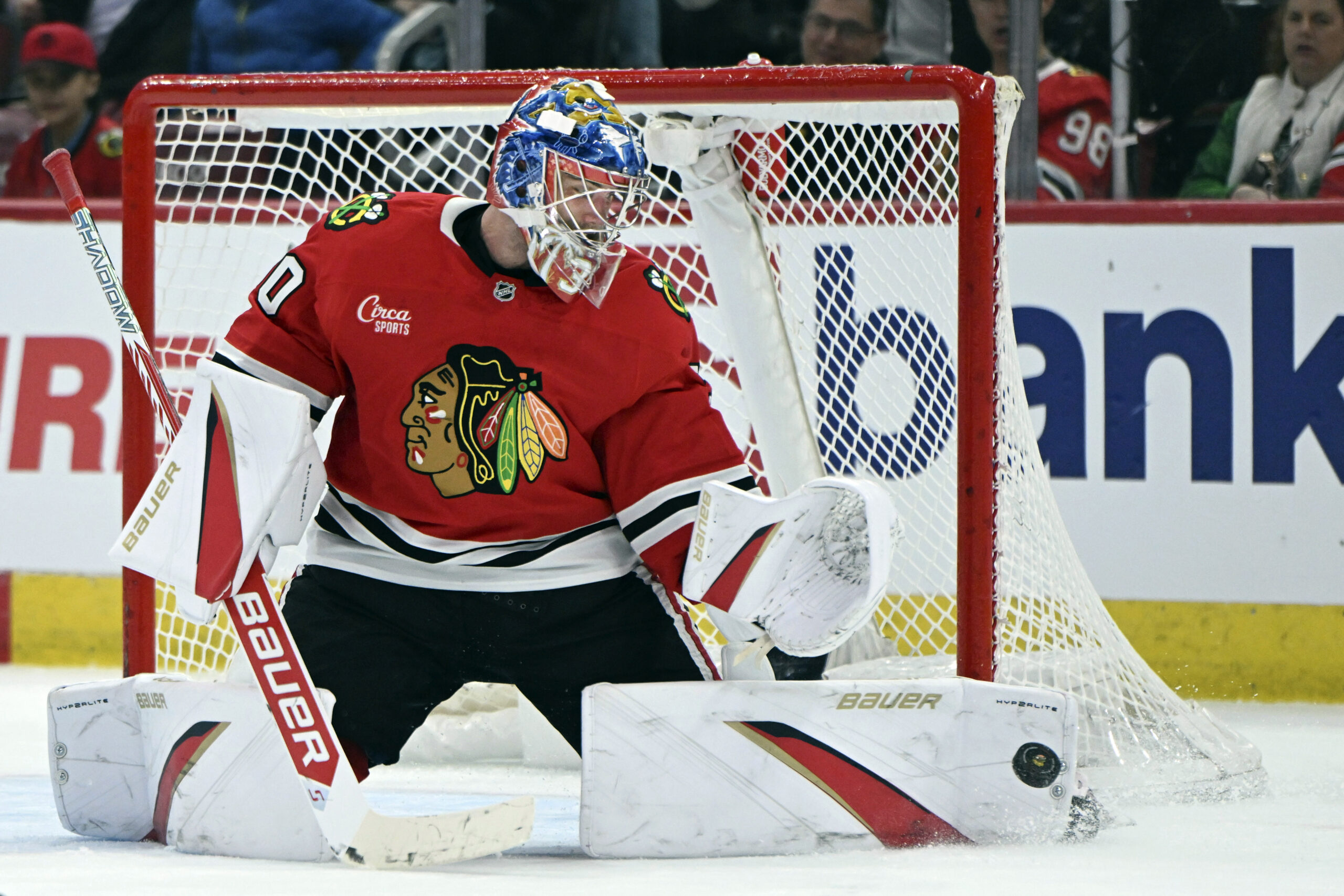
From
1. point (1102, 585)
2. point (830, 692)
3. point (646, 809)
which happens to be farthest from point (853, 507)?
point (1102, 585)

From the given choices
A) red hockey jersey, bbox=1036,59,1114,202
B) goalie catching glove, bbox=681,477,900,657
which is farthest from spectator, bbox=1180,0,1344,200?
goalie catching glove, bbox=681,477,900,657

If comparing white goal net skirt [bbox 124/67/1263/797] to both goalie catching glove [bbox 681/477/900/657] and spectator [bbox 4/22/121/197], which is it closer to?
goalie catching glove [bbox 681/477/900/657]

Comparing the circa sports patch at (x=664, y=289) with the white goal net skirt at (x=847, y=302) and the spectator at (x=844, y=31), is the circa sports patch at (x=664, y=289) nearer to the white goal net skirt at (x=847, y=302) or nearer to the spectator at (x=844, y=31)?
the white goal net skirt at (x=847, y=302)

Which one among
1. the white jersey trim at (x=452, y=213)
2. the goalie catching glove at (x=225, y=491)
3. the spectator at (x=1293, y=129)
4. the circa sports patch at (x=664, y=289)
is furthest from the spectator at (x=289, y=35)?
the goalie catching glove at (x=225, y=491)

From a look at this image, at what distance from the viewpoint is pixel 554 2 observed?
4.16 metres

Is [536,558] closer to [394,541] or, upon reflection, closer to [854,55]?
[394,541]

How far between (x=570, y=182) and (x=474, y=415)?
311 millimetres

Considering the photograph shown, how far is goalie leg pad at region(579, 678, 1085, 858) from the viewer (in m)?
2.04

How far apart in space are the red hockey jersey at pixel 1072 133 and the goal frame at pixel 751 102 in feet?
4.75

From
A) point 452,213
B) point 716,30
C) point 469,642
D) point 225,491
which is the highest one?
point 716,30

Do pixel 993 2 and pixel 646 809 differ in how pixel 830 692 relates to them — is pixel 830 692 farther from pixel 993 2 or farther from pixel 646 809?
pixel 993 2

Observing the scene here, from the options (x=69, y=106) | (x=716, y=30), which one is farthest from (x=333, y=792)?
(x=69, y=106)

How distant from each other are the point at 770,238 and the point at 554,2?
→ 155 cm

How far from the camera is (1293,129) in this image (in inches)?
145
